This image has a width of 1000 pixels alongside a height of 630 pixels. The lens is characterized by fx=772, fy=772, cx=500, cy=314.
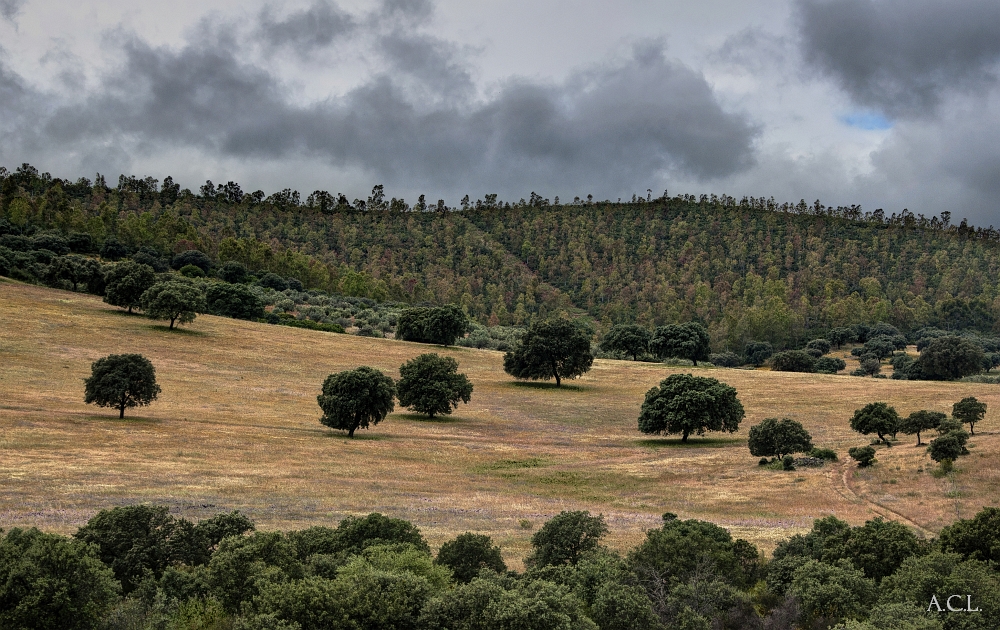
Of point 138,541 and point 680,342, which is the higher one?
point 680,342

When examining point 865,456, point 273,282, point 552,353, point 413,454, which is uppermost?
point 273,282

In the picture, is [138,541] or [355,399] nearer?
[138,541]

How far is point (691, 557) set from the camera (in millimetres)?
26000

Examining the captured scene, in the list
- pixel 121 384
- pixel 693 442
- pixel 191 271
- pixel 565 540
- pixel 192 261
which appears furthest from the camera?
pixel 192 261

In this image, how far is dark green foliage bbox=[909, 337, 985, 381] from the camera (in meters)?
105

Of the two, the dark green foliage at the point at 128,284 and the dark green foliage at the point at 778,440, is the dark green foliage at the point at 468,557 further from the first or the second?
the dark green foliage at the point at 128,284

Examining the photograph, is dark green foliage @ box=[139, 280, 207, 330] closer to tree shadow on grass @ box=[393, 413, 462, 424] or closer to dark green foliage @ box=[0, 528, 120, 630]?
tree shadow on grass @ box=[393, 413, 462, 424]

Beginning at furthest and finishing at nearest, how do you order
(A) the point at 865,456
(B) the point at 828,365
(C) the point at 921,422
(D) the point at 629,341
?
(B) the point at 828,365, (D) the point at 629,341, (C) the point at 921,422, (A) the point at 865,456

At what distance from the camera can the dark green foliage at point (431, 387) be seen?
7238cm

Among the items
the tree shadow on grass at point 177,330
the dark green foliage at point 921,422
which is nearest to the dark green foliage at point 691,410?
the dark green foliage at point 921,422

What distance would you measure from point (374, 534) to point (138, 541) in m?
7.19

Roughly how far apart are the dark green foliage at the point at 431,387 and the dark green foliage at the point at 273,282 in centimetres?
9058

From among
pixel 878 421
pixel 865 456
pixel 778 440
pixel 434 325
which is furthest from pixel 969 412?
pixel 434 325

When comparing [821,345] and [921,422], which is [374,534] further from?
[821,345]
